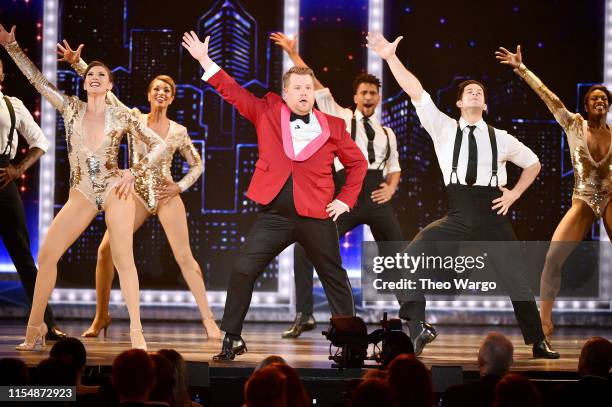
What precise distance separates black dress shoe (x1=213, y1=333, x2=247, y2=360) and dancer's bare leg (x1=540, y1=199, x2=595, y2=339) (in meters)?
2.64

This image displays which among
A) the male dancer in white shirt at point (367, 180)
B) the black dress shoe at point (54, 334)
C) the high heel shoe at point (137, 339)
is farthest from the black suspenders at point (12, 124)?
the male dancer in white shirt at point (367, 180)

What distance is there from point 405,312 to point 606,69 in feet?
13.8

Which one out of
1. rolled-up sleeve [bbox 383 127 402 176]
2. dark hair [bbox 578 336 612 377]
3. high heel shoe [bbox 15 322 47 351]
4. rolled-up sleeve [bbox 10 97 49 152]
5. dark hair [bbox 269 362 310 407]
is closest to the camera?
dark hair [bbox 269 362 310 407]

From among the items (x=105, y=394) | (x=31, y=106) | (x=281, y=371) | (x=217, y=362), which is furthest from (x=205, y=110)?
(x=281, y=371)

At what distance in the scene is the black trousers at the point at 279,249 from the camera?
6.00m

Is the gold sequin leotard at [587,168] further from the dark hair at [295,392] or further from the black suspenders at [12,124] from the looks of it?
the dark hair at [295,392]

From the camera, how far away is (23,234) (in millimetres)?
7230

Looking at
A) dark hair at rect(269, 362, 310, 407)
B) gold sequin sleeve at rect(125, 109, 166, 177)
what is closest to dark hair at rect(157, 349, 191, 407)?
dark hair at rect(269, 362, 310, 407)

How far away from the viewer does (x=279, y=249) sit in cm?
608

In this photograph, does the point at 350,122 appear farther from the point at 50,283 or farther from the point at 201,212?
the point at 50,283

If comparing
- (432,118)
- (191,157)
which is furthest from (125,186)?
(432,118)

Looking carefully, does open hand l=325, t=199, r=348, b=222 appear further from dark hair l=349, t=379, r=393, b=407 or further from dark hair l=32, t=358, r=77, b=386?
dark hair l=349, t=379, r=393, b=407

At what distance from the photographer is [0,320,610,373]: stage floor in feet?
19.7

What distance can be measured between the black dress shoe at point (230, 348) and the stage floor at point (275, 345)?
0.22 ft
